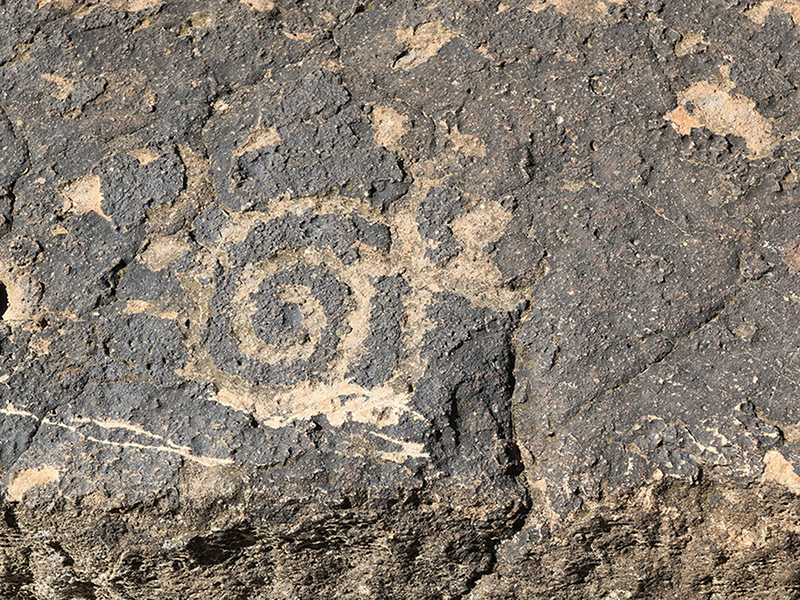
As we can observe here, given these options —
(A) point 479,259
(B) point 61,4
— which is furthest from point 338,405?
(B) point 61,4

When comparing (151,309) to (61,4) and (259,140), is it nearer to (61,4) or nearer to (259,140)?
(259,140)

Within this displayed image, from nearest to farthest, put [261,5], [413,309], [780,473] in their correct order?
[780,473] < [413,309] < [261,5]

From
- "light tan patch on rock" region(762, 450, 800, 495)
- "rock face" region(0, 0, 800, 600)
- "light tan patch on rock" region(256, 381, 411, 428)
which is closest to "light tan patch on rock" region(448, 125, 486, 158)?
"rock face" region(0, 0, 800, 600)

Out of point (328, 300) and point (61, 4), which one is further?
point (61, 4)

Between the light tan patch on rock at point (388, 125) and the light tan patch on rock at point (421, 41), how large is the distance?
0.09 m

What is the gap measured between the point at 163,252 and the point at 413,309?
0.39 meters

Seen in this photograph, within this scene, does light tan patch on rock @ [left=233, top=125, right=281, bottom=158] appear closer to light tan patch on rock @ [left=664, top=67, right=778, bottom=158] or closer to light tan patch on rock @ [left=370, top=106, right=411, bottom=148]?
light tan patch on rock @ [left=370, top=106, right=411, bottom=148]

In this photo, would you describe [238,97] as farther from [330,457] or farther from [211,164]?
[330,457]

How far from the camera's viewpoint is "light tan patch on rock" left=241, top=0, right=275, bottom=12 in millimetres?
1545

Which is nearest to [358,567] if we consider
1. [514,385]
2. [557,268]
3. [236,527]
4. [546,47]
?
[236,527]

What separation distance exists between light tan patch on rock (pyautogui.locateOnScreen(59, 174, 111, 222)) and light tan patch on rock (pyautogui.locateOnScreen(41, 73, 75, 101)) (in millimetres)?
163

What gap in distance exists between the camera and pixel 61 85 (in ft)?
5.02

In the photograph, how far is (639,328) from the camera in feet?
4.31

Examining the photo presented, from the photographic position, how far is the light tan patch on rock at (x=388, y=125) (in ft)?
4.70
